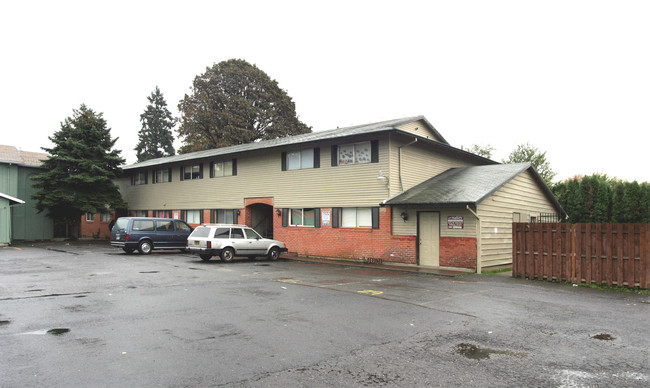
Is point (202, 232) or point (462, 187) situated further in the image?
point (202, 232)

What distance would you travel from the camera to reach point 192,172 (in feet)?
99.9

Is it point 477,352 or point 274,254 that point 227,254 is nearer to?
point 274,254

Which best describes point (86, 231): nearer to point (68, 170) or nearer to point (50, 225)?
point (50, 225)

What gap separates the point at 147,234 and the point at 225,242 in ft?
21.4

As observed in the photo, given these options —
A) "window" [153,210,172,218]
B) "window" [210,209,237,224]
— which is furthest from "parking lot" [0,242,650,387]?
"window" [153,210,172,218]

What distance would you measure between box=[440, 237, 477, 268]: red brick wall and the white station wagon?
308 inches

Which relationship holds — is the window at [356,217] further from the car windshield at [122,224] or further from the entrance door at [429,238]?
the car windshield at [122,224]

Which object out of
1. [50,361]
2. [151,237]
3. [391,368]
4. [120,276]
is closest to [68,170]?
[151,237]

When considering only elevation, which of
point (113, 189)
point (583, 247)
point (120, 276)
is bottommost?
point (120, 276)

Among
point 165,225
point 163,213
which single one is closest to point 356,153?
point 165,225

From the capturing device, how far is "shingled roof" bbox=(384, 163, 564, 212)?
16688mm

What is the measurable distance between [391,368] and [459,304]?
4.90 m

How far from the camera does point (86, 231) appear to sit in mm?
A: 38625

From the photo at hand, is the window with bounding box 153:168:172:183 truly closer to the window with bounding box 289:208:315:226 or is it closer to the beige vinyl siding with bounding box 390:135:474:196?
the window with bounding box 289:208:315:226
